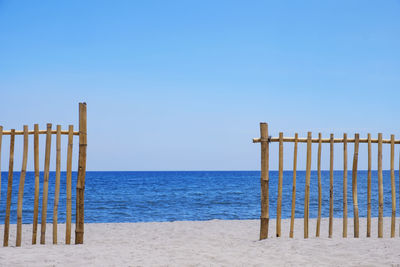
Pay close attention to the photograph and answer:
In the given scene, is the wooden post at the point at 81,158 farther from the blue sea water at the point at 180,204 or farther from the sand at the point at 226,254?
the blue sea water at the point at 180,204

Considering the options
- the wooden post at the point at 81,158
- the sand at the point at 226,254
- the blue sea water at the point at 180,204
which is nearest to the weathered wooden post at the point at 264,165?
the sand at the point at 226,254

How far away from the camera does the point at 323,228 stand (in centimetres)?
1000

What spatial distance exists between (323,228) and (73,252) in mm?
6562

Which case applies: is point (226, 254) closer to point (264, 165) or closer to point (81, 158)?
point (264, 165)

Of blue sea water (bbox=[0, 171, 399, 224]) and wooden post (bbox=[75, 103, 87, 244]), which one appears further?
blue sea water (bbox=[0, 171, 399, 224])

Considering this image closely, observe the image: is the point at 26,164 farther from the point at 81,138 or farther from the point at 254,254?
the point at 254,254

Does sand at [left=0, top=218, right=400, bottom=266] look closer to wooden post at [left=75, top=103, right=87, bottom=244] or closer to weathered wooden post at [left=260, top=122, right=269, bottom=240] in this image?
weathered wooden post at [left=260, top=122, right=269, bottom=240]

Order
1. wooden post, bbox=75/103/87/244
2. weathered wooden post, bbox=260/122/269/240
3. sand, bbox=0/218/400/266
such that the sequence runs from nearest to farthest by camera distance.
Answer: sand, bbox=0/218/400/266 → wooden post, bbox=75/103/87/244 → weathered wooden post, bbox=260/122/269/240

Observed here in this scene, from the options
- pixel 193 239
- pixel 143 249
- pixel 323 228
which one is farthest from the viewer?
pixel 323 228

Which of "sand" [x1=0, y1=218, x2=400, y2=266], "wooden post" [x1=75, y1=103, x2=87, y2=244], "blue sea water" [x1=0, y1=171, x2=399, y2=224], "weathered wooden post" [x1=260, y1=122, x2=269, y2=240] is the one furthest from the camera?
"blue sea water" [x1=0, y1=171, x2=399, y2=224]

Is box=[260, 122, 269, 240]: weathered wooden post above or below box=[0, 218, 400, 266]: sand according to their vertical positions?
above

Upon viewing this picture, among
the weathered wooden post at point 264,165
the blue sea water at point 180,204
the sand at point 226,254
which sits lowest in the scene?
the blue sea water at point 180,204

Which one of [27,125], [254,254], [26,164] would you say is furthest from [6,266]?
[254,254]

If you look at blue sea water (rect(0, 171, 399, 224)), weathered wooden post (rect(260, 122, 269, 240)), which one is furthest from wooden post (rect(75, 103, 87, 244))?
blue sea water (rect(0, 171, 399, 224))
